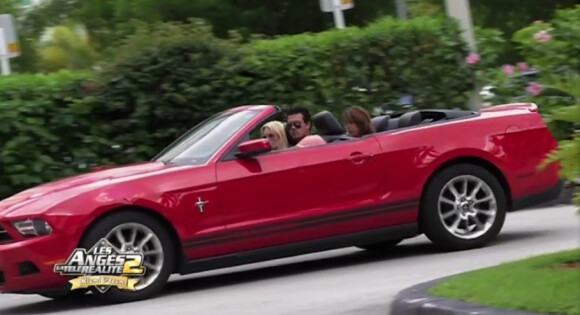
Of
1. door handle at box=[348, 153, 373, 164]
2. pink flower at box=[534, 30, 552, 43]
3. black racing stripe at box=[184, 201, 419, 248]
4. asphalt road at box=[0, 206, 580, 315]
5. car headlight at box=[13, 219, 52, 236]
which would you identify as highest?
car headlight at box=[13, 219, 52, 236]

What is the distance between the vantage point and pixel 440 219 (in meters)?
10.8

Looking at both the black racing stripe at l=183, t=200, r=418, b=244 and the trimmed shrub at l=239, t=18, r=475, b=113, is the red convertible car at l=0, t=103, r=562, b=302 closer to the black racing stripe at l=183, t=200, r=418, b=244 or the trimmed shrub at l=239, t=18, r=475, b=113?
the black racing stripe at l=183, t=200, r=418, b=244

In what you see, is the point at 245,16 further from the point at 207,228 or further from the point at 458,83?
the point at 207,228

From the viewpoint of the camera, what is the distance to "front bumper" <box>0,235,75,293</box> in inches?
369

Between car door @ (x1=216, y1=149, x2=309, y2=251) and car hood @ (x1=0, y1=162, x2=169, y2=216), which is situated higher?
car hood @ (x1=0, y1=162, x2=169, y2=216)

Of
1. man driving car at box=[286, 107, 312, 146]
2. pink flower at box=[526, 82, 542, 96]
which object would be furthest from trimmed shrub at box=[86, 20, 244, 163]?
man driving car at box=[286, 107, 312, 146]

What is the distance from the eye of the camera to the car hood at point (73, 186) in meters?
9.61

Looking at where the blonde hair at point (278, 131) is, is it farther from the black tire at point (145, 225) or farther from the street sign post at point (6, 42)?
the street sign post at point (6, 42)

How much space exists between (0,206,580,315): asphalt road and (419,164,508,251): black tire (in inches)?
4.4

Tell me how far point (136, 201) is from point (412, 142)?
2.52 metres

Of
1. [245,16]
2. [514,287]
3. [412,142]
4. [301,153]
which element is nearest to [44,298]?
[301,153]

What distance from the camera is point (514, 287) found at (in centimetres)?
702

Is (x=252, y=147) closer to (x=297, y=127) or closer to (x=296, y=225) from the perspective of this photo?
(x=296, y=225)

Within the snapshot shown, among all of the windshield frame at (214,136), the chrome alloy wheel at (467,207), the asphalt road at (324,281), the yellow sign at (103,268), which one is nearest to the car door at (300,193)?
the windshield frame at (214,136)
